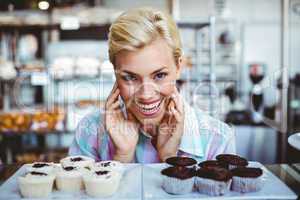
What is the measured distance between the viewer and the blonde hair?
5.19 ft

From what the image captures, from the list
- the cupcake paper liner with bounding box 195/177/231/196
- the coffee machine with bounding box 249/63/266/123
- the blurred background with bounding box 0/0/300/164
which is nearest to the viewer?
the cupcake paper liner with bounding box 195/177/231/196

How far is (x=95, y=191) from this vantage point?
1211 millimetres

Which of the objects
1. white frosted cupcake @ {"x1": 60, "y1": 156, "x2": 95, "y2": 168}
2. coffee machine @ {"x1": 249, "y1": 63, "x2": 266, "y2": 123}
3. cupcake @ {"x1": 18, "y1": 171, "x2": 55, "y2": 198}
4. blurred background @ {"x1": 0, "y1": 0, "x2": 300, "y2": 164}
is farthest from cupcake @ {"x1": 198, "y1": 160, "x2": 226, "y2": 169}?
coffee machine @ {"x1": 249, "y1": 63, "x2": 266, "y2": 123}

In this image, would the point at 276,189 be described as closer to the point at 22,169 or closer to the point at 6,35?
the point at 22,169

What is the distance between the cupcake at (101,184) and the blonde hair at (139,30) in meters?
0.54

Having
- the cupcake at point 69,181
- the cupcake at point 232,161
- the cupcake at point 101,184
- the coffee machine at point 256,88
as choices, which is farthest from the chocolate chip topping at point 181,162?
the coffee machine at point 256,88

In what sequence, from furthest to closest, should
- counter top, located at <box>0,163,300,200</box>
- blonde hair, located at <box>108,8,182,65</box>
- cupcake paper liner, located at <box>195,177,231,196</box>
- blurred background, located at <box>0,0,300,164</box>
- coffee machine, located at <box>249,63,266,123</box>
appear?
coffee machine, located at <box>249,63,266,123</box> < blurred background, located at <box>0,0,300,164</box> < blonde hair, located at <box>108,8,182,65</box> < counter top, located at <box>0,163,300,200</box> < cupcake paper liner, located at <box>195,177,231,196</box>

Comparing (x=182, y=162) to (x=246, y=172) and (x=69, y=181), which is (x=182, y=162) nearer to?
(x=246, y=172)

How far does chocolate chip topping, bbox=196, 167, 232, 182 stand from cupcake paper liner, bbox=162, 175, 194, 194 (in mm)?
38

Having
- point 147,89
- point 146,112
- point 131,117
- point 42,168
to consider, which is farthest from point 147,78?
point 42,168

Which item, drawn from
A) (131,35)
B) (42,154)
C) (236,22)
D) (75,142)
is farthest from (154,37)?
(236,22)

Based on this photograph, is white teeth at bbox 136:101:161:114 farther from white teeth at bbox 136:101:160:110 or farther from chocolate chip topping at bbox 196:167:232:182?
chocolate chip topping at bbox 196:167:232:182

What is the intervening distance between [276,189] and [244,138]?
11.0 feet

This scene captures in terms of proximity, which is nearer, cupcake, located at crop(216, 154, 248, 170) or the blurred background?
cupcake, located at crop(216, 154, 248, 170)
